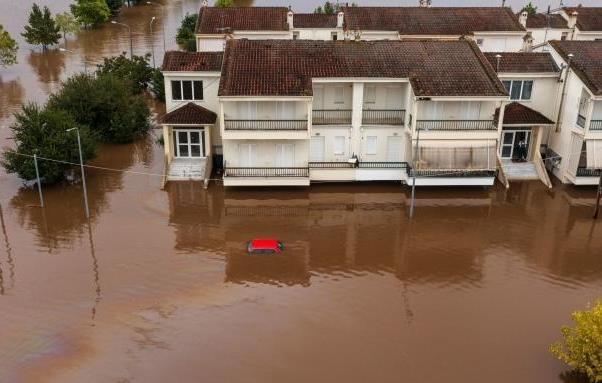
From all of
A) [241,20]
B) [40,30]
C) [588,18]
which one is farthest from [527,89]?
[40,30]

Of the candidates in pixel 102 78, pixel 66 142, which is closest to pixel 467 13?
pixel 102 78

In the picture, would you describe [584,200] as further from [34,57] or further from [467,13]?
[34,57]

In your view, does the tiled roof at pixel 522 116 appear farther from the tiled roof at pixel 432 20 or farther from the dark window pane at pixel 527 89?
the tiled roof at pixel 432 20

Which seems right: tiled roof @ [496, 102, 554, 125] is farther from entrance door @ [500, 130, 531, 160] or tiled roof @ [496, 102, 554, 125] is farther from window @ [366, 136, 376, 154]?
window @ [366, 136, 376, 154]

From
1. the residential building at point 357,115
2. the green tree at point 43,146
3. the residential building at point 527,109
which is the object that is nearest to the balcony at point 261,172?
the residential building at point 357,115

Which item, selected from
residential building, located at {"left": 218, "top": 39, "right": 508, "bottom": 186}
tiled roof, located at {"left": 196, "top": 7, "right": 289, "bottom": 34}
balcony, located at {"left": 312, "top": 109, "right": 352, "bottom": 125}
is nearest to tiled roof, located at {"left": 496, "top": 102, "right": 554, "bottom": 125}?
residential building, located at {"left": 218, "top": 39, "right": 508, "bottom": 186}

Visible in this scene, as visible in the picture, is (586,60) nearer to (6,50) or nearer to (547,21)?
(547,21)
